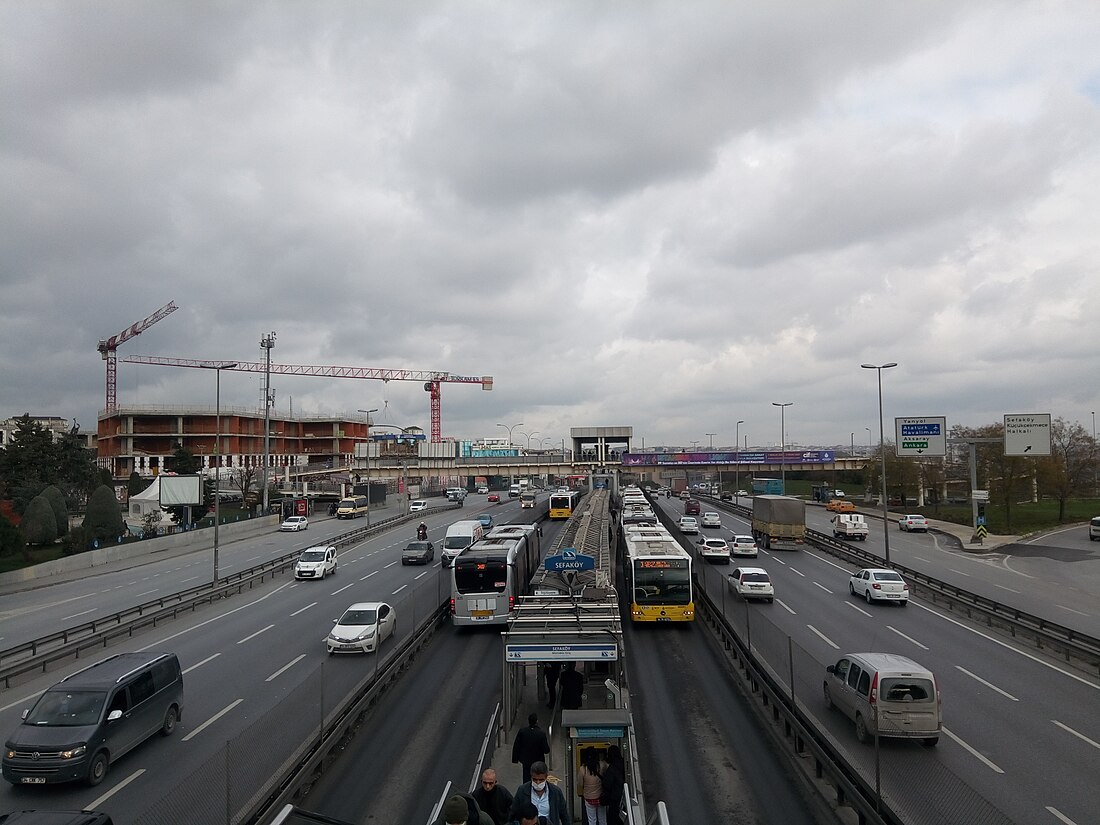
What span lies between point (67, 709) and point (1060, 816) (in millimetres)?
16990

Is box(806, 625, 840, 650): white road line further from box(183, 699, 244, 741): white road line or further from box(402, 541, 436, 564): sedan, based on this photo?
box(402, 541, 436, 564): sedan

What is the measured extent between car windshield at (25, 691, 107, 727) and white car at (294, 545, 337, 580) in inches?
1028

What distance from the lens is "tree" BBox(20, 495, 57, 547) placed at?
52.8 m

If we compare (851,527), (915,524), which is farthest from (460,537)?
(915,524)

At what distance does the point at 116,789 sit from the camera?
1264 cm

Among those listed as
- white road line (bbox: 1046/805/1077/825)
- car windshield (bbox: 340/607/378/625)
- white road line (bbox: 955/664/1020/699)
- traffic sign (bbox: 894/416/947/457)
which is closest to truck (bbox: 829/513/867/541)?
traffic sign (bbox: 894/416/947/457)

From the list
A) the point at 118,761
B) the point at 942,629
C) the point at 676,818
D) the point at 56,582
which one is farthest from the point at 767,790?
the point at 56,582

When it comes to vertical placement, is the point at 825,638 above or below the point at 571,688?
below

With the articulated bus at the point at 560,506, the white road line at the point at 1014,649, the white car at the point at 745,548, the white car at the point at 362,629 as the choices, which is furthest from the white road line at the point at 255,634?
the articulated bus at the point at 560,506

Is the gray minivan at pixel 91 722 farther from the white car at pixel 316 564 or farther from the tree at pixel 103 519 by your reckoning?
the tree at pixel 103 519

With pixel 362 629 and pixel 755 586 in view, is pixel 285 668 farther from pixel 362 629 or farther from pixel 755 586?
pixel 755 586

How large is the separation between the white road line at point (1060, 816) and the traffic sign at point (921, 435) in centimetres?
3611

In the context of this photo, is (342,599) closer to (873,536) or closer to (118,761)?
(118,761)

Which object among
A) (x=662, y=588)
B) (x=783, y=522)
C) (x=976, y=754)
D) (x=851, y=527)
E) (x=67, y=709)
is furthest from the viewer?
(x=851, y=527)
